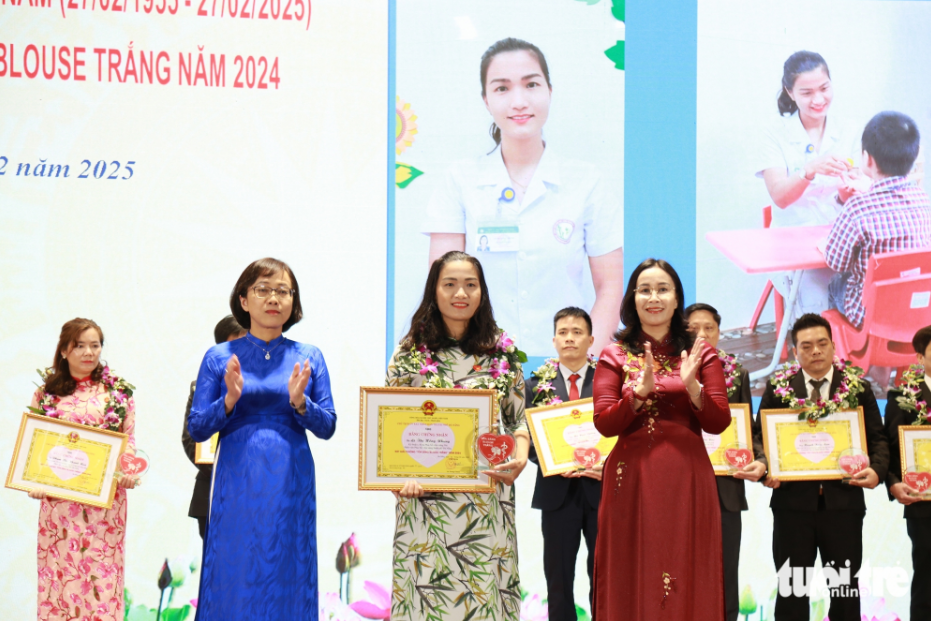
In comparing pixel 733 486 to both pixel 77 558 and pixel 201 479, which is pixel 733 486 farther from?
pixel 77 558

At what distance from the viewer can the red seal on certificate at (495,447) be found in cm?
302

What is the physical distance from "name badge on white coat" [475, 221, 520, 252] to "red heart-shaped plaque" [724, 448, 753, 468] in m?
1.84

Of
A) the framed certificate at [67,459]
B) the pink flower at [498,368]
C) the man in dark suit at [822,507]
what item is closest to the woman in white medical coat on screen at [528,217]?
the man in dark suit at [822,507]

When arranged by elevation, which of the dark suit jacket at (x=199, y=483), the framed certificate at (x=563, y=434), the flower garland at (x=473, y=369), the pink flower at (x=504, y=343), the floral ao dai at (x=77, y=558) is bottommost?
the floral ao dai at (x=77, y=558)

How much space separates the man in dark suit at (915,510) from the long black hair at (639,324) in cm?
168

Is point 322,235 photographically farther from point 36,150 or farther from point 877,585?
point 877,585

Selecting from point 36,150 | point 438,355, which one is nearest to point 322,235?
point 36,150

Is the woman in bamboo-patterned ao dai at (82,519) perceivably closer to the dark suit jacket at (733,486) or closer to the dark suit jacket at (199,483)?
the dark suit jacket at (199,483)

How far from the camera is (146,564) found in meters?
4.98

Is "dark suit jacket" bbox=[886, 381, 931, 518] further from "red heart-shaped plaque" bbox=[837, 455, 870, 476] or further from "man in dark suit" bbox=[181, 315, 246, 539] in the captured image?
"man in dark suit" bbox=[181, 315, 246, 539]

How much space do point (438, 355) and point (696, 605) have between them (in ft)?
4.17

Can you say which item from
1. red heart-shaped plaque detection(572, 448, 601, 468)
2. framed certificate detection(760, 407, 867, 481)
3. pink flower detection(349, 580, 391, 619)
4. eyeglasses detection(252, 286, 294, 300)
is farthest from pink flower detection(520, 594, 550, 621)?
eyeglasses detection(252, 286, 294, 300)

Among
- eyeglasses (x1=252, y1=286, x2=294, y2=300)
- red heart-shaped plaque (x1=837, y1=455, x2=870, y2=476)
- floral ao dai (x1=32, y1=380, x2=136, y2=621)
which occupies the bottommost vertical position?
floral ao dai (x1=32, y1=380, x2=136, y2=621)

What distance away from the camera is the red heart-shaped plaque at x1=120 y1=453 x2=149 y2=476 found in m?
3.80
